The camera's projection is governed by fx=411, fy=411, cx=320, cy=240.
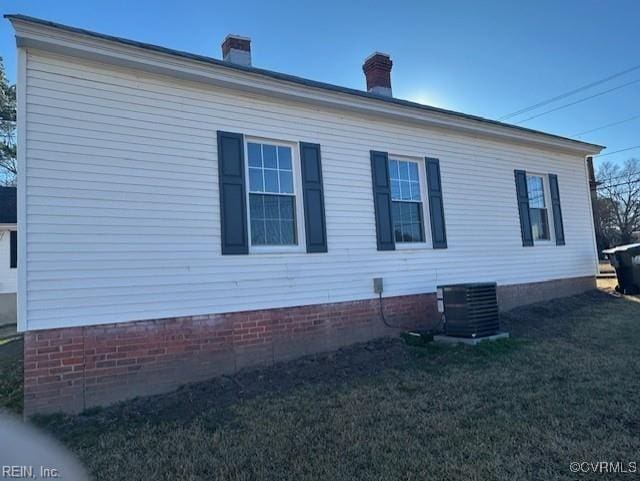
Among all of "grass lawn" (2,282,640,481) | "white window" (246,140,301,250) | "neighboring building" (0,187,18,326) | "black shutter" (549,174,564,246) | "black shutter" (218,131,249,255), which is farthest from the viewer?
"neighboring building" (0,187,18,326)

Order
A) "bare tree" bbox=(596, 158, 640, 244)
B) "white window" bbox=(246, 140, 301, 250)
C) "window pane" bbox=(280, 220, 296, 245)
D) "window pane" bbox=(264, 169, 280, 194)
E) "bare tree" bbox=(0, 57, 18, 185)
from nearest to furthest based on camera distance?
"white window" bbox=(246, 140, 301, 250) < "window pane" bbox=(264, 169, 280, 194) < "window pane" bbox=(280, 220, 296, 245) < "bare tree" bbox=(0, 57, 18, 185) < "bare tree" bbox=(596, 158, 640, 244)

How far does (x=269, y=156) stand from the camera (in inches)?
237

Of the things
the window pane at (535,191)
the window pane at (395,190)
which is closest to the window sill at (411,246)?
the window pane at (395,190)

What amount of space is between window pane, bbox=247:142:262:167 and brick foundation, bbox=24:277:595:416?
2088 mm

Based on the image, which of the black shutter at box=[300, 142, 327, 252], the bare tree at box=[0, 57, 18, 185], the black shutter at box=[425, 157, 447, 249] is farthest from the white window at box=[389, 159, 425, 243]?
the bare tree at box=[0, 57, 18, 185]

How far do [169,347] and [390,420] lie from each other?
9.05 feet

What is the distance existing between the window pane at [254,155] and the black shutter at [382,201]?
6.45ft

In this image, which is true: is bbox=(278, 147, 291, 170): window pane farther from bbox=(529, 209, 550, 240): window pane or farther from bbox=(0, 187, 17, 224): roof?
bbox=(0, 187, 17, 224): roof

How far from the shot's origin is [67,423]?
4.09 metres

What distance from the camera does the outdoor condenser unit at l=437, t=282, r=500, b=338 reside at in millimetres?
6188

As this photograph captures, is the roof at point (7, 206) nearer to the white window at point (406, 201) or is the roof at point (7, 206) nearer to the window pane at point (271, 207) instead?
the window pane at point (271, 207)

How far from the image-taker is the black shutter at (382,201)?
6.74 meters

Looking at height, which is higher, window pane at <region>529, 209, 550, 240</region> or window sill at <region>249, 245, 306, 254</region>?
window pane at <region>529, 209, 550, 240</region>

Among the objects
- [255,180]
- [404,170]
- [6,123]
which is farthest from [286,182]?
[6,123]
